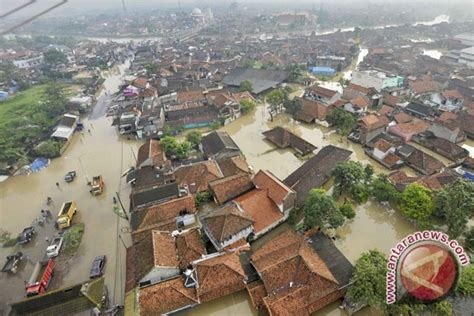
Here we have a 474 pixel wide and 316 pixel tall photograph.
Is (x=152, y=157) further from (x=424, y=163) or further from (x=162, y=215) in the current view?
(x=424, y=163)

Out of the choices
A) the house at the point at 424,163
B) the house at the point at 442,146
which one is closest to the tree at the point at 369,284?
the house at the point at 424,163

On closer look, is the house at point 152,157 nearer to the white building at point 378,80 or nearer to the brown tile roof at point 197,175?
the brown tile roof at point 197,175

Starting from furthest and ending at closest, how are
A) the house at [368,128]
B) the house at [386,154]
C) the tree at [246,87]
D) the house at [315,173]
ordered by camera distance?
the tree at [246,87], the house at [368,128], the house at [386,154], the house at [315,173]

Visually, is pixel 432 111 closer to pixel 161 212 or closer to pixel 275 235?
pixel 275 235

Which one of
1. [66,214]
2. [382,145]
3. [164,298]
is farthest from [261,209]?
[66,214]

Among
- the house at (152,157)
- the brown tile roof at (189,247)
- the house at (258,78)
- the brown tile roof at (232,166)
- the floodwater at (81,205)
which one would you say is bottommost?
the floodwater at (81,205)

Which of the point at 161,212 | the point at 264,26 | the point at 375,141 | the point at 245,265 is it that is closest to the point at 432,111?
the point at 375,141

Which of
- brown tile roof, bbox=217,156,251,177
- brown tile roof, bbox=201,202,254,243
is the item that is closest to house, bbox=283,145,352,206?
brown tile roof, bbox=217,156,251,177
